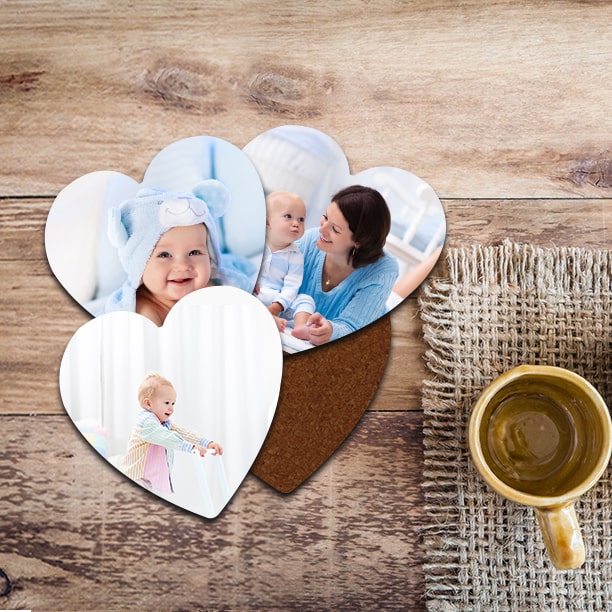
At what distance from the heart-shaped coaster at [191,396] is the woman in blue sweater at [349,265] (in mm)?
65

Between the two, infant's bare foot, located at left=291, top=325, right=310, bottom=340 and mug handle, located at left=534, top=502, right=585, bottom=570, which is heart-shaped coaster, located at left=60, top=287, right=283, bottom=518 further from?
mug handle, located at left=534, top=502, right=585, bottom=570

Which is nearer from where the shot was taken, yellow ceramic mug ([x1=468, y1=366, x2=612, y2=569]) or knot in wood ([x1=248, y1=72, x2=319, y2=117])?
yellow ceramic mug ([x1=468, y1=366, x2=612, y2=569])

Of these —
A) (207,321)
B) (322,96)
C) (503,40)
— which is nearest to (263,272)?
(207,321)

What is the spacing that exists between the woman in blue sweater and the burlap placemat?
58 millimetres

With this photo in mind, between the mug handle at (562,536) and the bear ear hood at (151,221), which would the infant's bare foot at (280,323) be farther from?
the mug handle at (562,536)

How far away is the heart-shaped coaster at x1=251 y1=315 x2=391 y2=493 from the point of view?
0.66m

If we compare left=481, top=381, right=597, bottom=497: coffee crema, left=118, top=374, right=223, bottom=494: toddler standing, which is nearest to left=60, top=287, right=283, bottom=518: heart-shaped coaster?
left=118, top=374, right=223, bottom=494: toddler standing

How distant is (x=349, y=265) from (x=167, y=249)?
187mm

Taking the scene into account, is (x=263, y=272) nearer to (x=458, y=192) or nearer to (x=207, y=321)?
(x=207, y=321)

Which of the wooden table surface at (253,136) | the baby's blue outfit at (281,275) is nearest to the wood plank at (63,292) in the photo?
the wooden table surface at (253,136)

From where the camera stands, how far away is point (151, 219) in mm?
658

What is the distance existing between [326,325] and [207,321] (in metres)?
0.12

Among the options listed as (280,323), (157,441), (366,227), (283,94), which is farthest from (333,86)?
(157,441)

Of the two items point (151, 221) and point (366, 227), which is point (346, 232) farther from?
point (151, 221)
